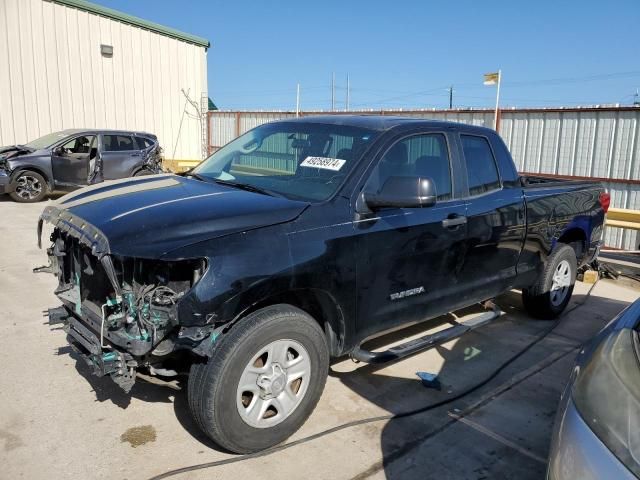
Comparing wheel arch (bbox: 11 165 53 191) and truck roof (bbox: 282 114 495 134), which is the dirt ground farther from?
wheel arch (bbox: 11 165 53 191)

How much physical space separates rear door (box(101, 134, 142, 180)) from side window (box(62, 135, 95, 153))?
36 cm

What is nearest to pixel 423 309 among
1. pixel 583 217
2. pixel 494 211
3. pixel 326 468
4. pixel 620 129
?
pixel 494 211

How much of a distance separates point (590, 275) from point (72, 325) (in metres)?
6.48

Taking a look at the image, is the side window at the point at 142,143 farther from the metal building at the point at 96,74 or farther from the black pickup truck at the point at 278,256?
the black pickup truck at the point at 278,256

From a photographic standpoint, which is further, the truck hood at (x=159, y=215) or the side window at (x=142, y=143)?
the side window at (x=142, y=143)

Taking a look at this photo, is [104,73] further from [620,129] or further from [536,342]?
[536,342]

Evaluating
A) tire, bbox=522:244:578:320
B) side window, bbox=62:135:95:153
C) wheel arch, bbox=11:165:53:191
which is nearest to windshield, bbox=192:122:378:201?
tire, bbox=522:244:578:320

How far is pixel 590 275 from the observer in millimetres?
7312

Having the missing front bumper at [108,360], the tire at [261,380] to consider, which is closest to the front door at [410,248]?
the tire at [261,380]

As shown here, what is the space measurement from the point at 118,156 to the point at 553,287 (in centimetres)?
1095

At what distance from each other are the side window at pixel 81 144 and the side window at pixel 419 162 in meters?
11.2

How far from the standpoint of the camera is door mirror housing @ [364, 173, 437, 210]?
3.36 m

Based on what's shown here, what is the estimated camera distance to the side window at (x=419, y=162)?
3.69 metres

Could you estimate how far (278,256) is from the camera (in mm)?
3004
